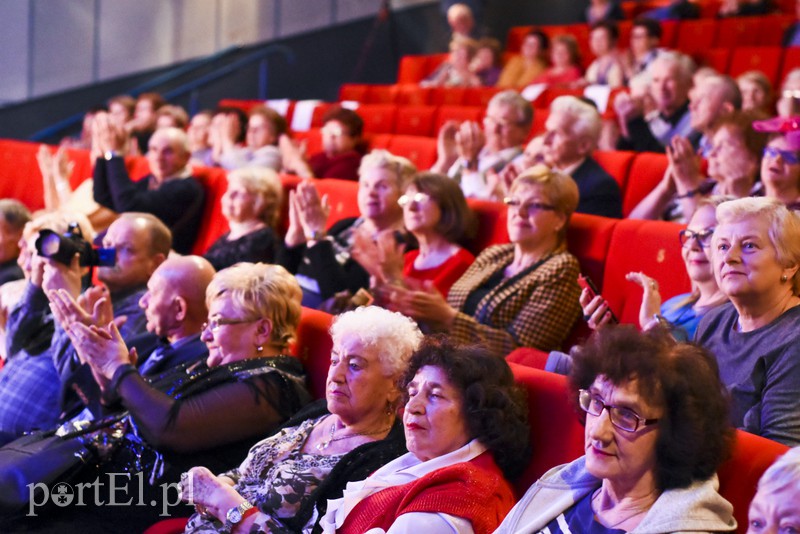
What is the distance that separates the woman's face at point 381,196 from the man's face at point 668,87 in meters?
1.31

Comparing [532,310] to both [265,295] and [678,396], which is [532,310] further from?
[678,396]

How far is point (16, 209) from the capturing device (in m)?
3.40

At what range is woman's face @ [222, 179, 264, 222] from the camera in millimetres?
3352

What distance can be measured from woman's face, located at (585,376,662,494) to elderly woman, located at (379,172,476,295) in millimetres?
1383

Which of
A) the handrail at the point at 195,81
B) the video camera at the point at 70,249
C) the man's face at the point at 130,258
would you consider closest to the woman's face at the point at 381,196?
the man's face at the point at 130,258

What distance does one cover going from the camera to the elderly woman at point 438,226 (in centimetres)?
283

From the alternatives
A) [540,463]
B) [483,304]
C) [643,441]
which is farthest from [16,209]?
[643,441]

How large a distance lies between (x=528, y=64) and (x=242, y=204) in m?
3.11

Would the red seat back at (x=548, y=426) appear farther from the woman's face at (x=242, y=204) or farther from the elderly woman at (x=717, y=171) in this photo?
the woman's face at (x=242, y=204)

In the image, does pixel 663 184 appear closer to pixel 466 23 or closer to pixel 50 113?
pixel 466 23

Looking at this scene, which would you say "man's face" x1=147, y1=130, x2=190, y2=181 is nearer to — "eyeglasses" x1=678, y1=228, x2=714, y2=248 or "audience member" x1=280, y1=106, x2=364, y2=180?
"audience member" x1=280, y1=106, x2=364, y2=180

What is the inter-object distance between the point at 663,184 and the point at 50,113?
4.86 metres

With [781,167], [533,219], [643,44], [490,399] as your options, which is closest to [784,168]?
[781,167]

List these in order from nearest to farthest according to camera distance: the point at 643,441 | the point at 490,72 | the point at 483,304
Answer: the point at 643,441
the point at 483,304
the point at 490,72
